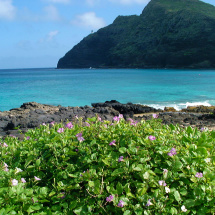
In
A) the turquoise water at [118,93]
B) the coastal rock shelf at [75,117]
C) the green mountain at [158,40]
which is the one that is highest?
the green mountain at [158,40]

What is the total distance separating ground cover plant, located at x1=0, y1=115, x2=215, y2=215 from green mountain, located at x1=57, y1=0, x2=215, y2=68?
105291 mm

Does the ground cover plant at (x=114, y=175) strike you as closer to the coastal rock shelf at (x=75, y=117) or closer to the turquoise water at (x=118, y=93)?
the coastal rock shelf at (x=75, y=117)

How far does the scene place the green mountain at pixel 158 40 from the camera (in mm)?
105812

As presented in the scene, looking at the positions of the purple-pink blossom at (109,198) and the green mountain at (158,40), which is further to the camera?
the green mountain at (158,40)

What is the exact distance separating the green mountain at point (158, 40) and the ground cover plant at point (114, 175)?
345 feet

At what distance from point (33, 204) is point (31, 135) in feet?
6.40

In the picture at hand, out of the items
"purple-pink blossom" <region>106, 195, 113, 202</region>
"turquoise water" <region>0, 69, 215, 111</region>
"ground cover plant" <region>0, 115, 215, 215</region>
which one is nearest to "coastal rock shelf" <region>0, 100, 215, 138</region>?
"ground cover plant" <region>0, 115, 215, 215</region>

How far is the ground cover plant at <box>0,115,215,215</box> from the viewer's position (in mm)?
2686

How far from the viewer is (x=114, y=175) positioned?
9.59 ft

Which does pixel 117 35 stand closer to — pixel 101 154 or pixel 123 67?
pixel 123 67

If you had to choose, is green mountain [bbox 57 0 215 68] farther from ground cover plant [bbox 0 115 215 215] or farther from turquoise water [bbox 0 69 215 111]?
ground cover plant [bbox 0 115 215 215]

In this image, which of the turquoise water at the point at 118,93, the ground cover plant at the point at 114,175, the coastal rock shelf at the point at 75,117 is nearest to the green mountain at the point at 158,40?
the turquoise water at the point at 118,93

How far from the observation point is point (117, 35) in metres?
161

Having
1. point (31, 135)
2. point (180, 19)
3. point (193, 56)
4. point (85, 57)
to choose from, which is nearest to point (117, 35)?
point (85, 57)
